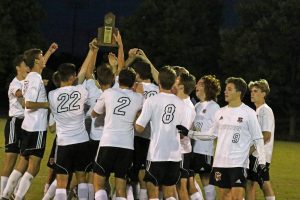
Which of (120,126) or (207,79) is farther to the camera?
(207,79)

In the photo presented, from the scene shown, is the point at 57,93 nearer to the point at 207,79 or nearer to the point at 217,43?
the point at 207,79

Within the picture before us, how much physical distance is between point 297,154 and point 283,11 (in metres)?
21.7

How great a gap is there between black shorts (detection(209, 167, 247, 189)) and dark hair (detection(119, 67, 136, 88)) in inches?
68.1

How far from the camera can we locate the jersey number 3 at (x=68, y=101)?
946cm

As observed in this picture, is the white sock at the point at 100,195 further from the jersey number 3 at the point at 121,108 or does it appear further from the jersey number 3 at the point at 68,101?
the jersey number 3 at the point at 68,101

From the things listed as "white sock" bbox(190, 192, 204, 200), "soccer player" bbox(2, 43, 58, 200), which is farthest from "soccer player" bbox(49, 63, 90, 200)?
"white sock" bbox(190, 192, 204, 200)

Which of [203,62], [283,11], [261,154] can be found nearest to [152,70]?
[261,154]

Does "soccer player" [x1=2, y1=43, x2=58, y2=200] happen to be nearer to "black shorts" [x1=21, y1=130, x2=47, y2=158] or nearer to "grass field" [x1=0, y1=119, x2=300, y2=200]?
"black shorts" [x1=21, y1=130, x2=47, y2=158]

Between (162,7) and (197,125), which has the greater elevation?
(162,7)

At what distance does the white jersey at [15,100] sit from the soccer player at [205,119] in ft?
9.86

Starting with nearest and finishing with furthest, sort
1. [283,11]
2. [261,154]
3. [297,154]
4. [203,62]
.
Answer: [261,154] < [297,154] < [283,11] < [203,62]

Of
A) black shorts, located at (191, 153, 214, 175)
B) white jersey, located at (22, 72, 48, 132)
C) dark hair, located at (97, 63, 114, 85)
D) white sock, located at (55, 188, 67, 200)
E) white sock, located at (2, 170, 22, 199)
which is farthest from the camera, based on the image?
black shorts, located at (191, 153, 214, 175)

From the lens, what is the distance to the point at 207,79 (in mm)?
10469

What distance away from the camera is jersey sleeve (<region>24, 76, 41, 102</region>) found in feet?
32.9
